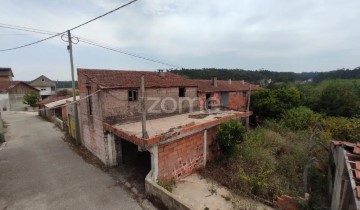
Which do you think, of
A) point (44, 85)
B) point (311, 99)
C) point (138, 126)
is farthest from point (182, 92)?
point (44, 85)

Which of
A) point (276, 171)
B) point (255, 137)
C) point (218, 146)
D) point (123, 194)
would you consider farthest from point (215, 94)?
point (123, 194)

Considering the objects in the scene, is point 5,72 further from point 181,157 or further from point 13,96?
point 181,157

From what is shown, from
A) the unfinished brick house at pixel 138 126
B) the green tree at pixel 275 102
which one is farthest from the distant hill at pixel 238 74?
the unfinished brick house at pixel 138 126

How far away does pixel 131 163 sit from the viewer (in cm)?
1093

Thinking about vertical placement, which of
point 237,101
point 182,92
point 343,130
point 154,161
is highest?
point 182,92

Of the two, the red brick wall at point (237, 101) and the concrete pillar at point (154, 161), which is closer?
the concrete pillar at point (154, 161)

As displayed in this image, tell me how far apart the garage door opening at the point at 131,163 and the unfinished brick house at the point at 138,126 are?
54mm

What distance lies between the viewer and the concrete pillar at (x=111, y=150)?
10.4 metres

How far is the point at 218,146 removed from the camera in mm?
11539

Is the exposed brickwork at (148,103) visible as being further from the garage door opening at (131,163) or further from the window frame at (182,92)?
the garage door opening at (131,163)

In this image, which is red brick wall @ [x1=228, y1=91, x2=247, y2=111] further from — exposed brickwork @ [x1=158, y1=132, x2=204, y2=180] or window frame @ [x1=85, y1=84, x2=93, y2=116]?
window frame @ [x1=85, y1=84, x2=93, y2=116]

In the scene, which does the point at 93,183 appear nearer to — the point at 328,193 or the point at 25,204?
the point at 25,204

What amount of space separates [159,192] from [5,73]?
60.9 metres

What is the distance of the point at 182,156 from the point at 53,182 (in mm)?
5928
